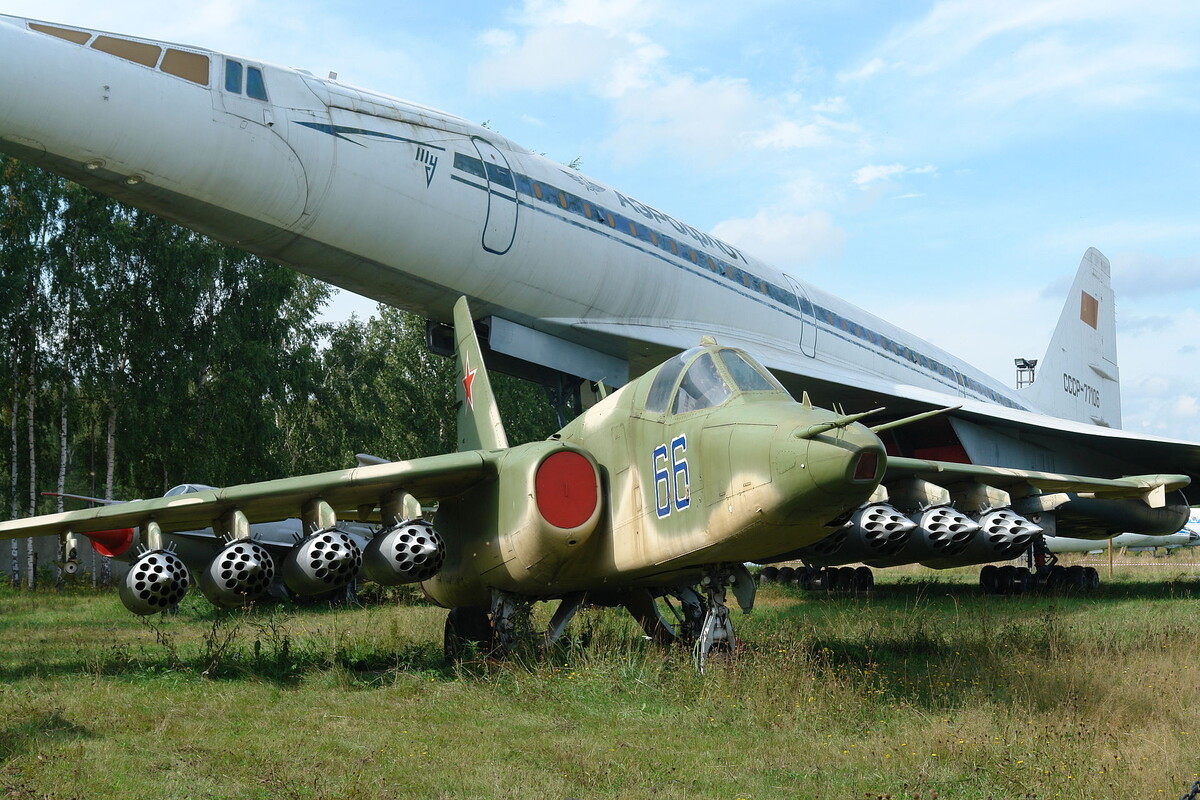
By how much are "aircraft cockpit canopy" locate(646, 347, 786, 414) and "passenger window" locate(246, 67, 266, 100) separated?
5.66 metres

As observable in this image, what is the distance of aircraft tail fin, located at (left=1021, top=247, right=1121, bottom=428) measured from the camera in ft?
79.8

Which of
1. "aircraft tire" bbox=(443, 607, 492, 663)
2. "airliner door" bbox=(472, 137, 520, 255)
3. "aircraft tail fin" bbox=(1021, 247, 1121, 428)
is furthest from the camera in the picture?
"aircraft tail fin" bbox=(1021, 247, 1121, 428)

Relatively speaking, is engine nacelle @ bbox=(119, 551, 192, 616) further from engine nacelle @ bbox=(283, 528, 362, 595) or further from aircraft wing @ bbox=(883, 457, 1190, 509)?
aircraft wing @ bbox=(883, 457, 1190, 509)

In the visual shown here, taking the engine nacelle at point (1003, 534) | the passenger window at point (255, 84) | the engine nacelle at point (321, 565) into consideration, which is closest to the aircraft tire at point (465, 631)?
the engine nacelle at point (321, 565)

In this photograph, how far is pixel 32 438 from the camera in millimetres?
23312

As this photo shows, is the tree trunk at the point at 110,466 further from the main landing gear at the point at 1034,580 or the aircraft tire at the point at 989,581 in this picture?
the main landing gear at the point at 1034,580

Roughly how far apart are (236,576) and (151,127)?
14.6 ft

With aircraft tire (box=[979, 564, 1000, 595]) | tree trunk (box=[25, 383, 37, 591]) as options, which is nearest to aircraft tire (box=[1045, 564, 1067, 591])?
aircraft tire (box=[979, 564, 1000, 595])

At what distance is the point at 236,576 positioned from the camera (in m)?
8.00

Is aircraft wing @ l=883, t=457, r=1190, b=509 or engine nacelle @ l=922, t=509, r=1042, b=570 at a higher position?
aircraft wing @ l=883, t=457, r=1190, b=509

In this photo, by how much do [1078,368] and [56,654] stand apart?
2291 centimetres

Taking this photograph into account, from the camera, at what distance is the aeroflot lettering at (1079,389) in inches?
967

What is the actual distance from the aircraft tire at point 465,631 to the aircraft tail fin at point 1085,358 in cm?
1814

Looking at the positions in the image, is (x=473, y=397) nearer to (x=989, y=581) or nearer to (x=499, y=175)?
A: (x=499, y=175)
